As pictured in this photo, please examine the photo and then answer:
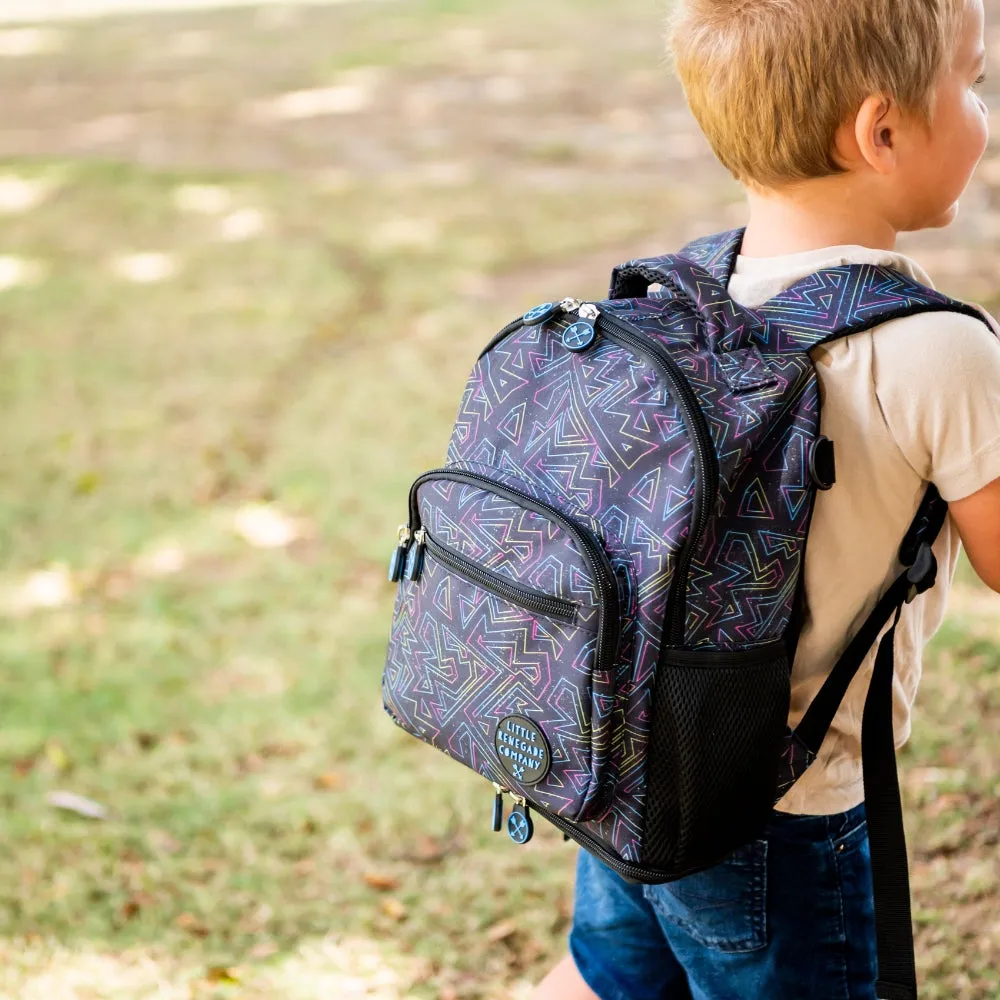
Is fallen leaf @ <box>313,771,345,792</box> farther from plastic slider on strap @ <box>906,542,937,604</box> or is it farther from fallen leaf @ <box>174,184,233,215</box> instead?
fallen leaf @ <box>174,184,233,215</box>

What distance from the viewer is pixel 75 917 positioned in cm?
244

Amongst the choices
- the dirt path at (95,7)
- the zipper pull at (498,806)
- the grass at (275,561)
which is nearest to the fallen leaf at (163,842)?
the grass at (275,561)

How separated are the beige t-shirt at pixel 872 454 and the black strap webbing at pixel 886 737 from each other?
0.07 ft

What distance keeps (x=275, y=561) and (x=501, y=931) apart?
1.63m

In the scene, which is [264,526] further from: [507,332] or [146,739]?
[507,332]

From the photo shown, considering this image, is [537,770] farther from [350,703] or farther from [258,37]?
[258,37]

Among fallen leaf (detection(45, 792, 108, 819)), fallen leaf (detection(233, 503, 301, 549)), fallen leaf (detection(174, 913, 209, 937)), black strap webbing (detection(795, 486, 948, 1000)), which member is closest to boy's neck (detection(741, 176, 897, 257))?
black strap webbing (detection(795, 486, 948, 1000))

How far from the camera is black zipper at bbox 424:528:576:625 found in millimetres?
1354

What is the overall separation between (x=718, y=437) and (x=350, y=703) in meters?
1.97

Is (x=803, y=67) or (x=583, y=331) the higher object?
(x=803, y=67)

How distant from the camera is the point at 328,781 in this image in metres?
2.83

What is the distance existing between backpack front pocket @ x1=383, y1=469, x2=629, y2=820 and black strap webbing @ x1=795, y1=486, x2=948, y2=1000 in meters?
0.26

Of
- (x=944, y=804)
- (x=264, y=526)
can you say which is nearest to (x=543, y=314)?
(x=944, y=804)

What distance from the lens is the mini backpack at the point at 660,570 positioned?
1295 millimetres
